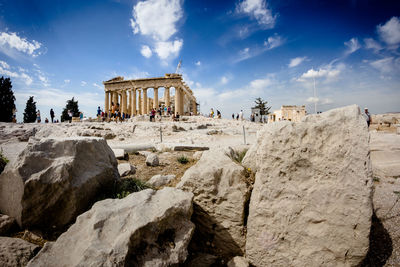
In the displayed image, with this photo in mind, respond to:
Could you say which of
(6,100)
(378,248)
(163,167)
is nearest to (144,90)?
(6,100)

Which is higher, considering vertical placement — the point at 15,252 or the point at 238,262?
the point at 15,252

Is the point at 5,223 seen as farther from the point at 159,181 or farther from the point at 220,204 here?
the point at 220,204

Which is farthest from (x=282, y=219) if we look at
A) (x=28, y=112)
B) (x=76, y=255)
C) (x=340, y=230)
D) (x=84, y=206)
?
(x=28, y=112)

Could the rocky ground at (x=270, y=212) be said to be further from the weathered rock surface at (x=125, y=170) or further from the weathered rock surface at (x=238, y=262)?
the weathered rock surface at (x=125, y=170)

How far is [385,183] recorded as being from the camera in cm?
393

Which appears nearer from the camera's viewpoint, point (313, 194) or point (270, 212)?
point (313, 194)

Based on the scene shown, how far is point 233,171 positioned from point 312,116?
1313 millimetres

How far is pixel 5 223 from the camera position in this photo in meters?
2.16

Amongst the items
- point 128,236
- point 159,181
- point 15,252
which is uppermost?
point 128,236

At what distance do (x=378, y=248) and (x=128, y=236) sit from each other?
9.96ft

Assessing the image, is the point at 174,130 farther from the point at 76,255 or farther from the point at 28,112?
the point at 28,112

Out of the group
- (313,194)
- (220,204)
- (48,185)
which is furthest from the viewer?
(220,204)

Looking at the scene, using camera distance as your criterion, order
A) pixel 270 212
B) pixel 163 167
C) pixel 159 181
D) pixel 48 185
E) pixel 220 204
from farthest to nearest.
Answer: pixel 163 167 < pixel 159 181 < pixel 220 204 < pixel 48 185 < pixel 270 212

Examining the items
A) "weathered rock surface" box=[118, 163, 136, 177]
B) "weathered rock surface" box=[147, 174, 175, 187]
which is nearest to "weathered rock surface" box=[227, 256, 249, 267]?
"weathered rock surface" box=[147, 174, 175, 187]
